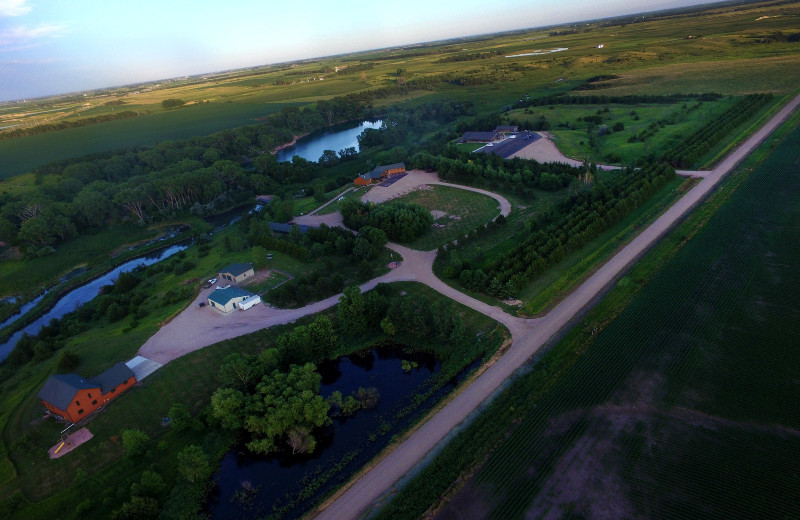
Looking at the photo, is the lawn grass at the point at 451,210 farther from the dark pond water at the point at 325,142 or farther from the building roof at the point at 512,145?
the dark pond water at the point at 325,142

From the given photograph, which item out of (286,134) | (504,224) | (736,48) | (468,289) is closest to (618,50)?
(736,48)

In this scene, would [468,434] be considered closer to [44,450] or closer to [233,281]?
[44,450]

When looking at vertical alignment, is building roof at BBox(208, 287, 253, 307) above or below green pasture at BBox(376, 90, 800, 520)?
above

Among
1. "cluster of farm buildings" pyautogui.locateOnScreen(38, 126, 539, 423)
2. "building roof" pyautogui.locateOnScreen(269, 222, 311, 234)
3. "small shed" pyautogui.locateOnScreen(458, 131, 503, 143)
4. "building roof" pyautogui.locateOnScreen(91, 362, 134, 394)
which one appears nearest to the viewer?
"cluster of farm buildings" pyautogui.locateOnScreen(38, 126, 539, 423)

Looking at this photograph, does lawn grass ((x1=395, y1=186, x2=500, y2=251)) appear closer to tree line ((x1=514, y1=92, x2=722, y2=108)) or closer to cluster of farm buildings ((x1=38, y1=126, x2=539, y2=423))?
cluster of farm buildings ((x1=38, y1=126, x2=539, y2=423))

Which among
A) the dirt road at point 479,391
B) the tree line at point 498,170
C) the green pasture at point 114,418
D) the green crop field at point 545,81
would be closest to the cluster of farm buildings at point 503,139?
the tree line at point 498,170

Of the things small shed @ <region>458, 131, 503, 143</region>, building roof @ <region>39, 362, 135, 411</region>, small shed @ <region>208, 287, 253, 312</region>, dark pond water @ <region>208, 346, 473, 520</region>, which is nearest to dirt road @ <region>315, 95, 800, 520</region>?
dark pond water @ <region>208, 346, 473, 520</region>

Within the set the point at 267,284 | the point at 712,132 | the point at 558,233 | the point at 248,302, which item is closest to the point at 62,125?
the point at 267,284
